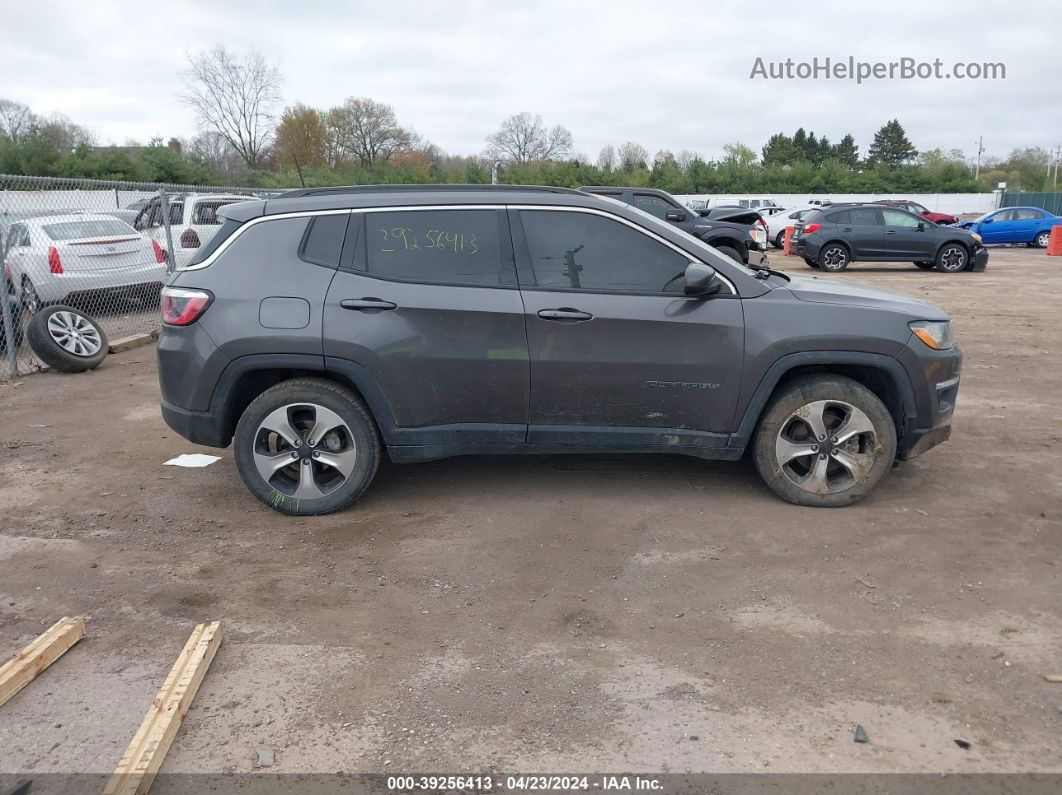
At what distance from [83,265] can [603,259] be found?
8647 mm

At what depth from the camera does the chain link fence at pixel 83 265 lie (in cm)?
934

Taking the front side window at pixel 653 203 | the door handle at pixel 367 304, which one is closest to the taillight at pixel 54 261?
the door handle at pixel 367 304

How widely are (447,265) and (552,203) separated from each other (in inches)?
27.6

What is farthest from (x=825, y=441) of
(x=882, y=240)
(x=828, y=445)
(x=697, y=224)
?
(x=882, y=240)

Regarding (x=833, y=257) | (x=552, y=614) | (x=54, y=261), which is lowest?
(x=552, y=614)

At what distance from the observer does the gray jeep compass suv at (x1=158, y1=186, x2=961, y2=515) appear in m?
4.68

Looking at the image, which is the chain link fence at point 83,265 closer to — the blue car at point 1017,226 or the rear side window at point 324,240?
the rear side window at point 324,240

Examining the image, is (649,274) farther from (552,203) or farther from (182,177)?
(182,177)

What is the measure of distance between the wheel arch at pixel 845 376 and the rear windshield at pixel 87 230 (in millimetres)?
9629

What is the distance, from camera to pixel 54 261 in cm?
1046

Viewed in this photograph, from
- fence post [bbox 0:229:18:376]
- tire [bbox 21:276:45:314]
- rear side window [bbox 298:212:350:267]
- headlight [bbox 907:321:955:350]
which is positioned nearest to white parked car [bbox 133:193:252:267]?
tire [bbox 21:276:45:314]

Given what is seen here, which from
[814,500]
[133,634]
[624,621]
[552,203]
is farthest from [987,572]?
[133,634]

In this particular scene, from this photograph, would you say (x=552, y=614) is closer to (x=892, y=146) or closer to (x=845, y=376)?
(x=845, y=376)

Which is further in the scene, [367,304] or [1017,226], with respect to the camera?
[1017,226]
